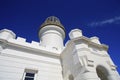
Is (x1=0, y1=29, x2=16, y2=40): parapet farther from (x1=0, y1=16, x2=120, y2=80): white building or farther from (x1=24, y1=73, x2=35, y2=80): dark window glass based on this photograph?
(x1=24, y1=73, x2=35, y2=80): dark window glass

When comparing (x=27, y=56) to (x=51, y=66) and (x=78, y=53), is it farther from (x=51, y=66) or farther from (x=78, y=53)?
(x=78, y=53)

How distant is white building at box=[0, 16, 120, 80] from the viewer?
7.26 meters

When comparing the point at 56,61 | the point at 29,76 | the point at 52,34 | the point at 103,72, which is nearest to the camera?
the point at 29,76

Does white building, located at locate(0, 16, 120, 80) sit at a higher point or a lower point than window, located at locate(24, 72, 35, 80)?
higher

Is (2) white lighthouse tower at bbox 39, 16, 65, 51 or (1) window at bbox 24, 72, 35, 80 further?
(2) white lighthouse tower at bbox 39, 16, 65, 51

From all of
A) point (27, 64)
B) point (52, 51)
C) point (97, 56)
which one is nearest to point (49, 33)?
point (52, 51)

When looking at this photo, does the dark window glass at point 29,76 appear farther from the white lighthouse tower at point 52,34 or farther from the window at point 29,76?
the white lighthouse tower at point 52,34

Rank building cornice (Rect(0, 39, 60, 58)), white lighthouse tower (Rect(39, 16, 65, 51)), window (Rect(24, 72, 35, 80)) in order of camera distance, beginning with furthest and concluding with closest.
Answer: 1. white lighthouse tower (Rect(39, 16, 65, 51))
2. building cornice (Rect(0, 39, 60, 58))
3. window (Rect(24, 72, 35, 80))

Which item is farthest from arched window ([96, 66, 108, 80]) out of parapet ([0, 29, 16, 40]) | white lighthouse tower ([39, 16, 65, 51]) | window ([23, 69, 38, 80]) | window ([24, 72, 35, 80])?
parapet ([0, 29, 16, 40])

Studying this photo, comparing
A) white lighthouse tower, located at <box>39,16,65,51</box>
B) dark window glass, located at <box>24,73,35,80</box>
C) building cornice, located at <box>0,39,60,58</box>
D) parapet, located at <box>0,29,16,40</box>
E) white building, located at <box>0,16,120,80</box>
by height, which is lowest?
dark window glass, located at <box>24,73,35,80</box>

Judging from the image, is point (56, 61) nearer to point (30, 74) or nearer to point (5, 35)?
point (30, 74)

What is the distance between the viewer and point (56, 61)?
988cm

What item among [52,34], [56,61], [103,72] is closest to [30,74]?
[56,61]

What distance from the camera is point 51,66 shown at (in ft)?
30.2
